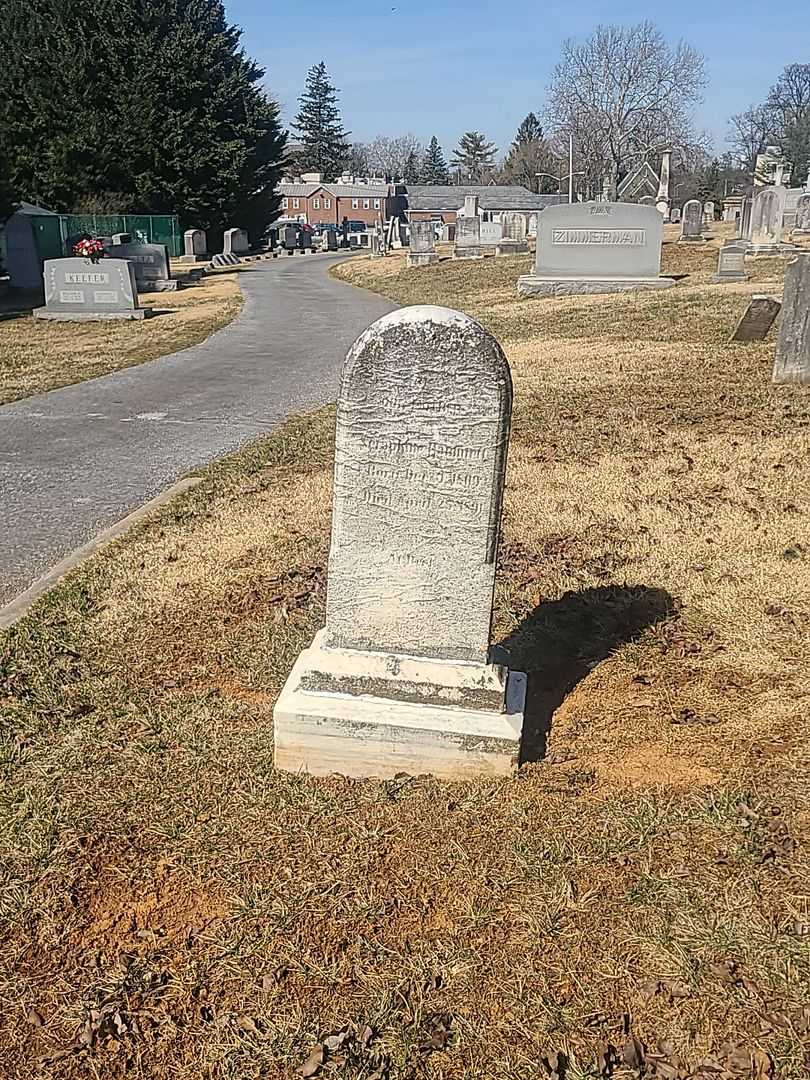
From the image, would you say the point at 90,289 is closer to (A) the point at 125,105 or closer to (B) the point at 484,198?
(A) the point at 125,105

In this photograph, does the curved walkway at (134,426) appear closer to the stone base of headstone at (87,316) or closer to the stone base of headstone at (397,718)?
the stone base of headstone at (397,718)

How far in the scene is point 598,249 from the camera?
767 inches

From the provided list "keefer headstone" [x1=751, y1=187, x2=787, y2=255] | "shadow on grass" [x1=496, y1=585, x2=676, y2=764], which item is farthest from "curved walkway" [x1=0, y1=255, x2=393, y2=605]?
"keefer headstone" [x1=751, y1=187, x2=787, y2=255]

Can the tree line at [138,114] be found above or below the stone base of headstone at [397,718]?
above

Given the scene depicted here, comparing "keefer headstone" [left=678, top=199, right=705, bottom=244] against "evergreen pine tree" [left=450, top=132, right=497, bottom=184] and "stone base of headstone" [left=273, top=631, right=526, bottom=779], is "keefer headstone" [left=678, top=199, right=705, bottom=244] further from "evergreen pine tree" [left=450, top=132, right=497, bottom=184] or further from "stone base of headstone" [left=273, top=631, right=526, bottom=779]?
"evergreen pine tree" [left=450, top=132, right=497, bottom=184]

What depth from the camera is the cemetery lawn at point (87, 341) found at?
13.4 m

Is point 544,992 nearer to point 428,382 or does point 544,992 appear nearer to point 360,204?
point 428,382

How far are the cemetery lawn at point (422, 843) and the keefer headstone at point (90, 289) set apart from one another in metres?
15.9

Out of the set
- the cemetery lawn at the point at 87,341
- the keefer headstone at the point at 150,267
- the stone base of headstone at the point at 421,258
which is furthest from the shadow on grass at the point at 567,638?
the stone base of headstone at the point at 421,258

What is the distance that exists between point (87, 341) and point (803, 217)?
25370 millimetres

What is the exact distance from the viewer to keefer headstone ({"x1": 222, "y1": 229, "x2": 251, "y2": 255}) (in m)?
41.2

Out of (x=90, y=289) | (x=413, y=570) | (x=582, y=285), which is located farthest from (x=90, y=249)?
(x=413, y=570)

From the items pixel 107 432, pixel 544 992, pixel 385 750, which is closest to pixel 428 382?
pixel 385 750

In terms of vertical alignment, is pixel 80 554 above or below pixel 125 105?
below
